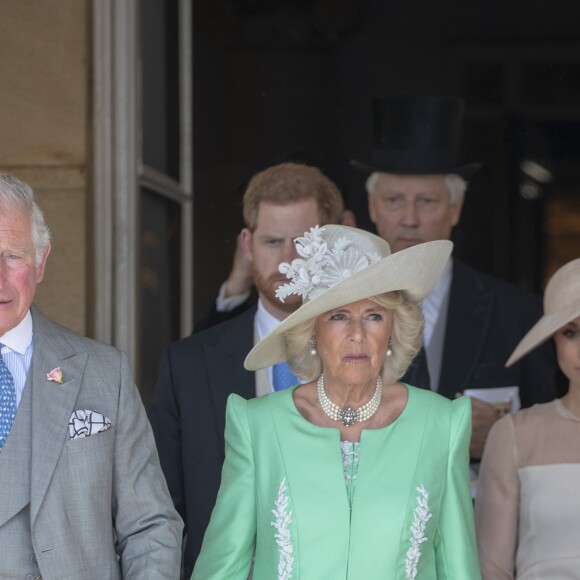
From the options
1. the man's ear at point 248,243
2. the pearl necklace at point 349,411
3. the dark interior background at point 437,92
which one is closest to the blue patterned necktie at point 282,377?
the man's ear at point 248,243

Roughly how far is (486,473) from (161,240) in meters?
2.20

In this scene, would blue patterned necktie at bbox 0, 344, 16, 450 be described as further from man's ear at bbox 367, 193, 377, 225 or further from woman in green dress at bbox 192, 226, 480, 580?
man's ear at bbox 367, 193, 377, 225

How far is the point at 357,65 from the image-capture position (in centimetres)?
599

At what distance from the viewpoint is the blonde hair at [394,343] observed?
3.64 metres

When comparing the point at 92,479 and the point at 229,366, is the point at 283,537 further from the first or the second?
the point at 229,366

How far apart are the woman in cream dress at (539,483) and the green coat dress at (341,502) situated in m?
0.42

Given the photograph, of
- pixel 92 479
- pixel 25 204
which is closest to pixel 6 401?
pixel 92 479

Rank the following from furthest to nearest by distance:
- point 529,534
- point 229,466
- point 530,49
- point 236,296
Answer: point 530,49
point 236,296
point 529,534
point 229,466

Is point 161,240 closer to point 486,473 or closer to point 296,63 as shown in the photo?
point 296,63

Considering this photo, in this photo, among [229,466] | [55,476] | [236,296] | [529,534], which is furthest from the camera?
[236,296]

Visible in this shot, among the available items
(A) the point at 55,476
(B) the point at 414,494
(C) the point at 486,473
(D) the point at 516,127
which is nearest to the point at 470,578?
(B) the point at 414,494

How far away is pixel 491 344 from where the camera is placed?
16.5ft

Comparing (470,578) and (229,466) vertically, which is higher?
(229,466)

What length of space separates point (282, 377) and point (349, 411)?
0.89 m
